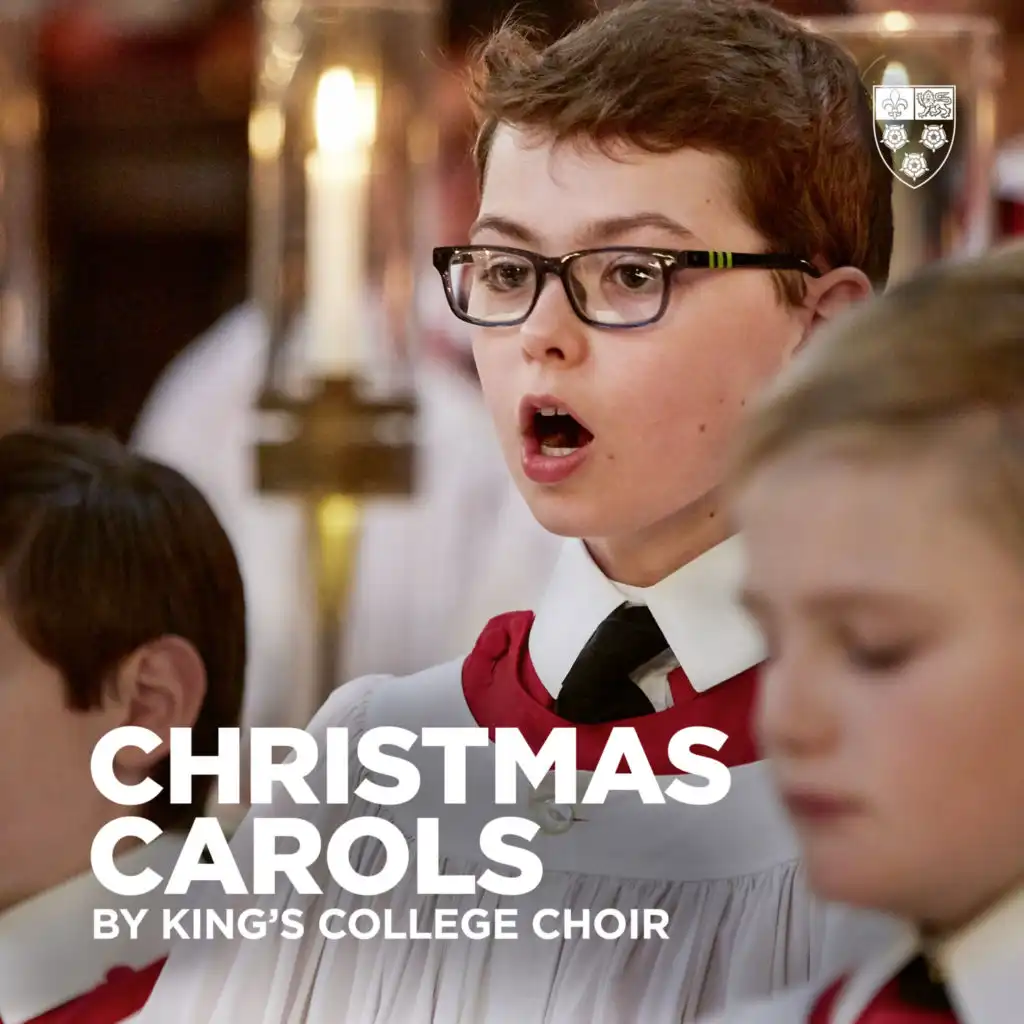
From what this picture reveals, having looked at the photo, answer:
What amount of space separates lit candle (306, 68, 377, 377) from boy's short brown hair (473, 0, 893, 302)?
0.10 m

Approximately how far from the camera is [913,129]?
0.90m

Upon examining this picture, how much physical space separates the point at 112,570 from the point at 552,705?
29cm

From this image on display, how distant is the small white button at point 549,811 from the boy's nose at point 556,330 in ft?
0.84

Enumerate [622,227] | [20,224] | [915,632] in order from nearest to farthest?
[915,632]
[622,227]
[20,224]

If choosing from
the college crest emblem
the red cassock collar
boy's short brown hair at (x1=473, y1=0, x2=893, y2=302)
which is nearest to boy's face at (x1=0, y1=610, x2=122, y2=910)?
the red cassock collar

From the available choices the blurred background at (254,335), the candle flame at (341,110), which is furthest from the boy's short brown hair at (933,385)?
the candle flame at (341,110)

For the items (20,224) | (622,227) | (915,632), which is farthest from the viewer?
(20,224)

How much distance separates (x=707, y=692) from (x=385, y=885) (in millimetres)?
234

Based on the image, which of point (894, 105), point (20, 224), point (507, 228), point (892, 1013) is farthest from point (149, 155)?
point (892, 1013)

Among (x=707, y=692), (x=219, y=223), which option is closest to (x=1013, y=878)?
(x=707, y=692)

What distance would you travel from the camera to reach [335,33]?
931mm

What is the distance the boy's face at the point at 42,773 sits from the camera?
927 millimetres

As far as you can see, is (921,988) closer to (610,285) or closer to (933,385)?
(933,385)

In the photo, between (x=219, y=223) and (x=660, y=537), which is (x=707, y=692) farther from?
(x=219, y=223)
